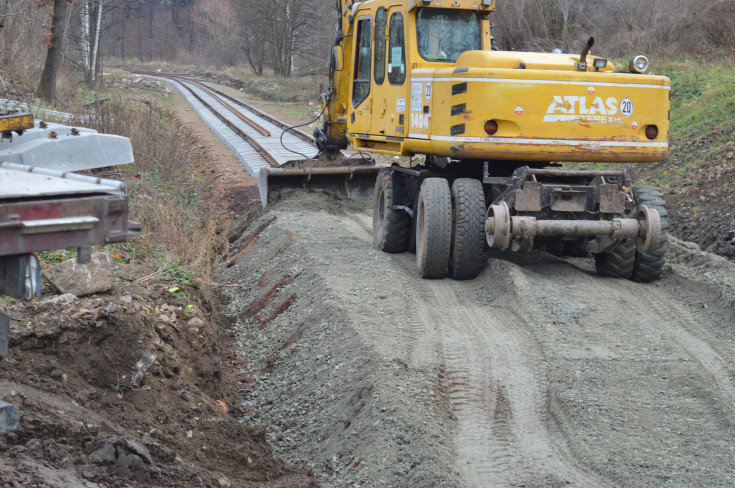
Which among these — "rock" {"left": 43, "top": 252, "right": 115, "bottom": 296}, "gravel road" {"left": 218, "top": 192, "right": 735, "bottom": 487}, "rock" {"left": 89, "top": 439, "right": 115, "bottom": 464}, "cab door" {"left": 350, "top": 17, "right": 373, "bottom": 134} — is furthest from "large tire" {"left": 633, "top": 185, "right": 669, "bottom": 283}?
"rock" {"left": 89, "top": 439, "right": 115, "bottom": 464}

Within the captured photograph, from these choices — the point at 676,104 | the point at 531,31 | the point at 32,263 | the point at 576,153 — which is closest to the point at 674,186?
the point at 676,104

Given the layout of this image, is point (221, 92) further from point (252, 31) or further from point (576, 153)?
point (576, 153)

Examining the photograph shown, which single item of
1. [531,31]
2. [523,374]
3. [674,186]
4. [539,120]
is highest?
[531,31]

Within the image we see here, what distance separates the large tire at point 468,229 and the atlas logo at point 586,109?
1119 mm

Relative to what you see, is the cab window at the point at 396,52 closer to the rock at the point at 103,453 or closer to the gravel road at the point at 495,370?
the gravel road at the point at 495,370

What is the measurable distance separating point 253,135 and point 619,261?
15.1 m

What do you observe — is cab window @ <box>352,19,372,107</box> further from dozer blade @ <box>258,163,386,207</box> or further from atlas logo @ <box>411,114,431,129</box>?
dozer blade @ <box>258,163,386,207</box>

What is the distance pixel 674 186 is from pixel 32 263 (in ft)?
38.3

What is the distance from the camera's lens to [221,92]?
4219cm

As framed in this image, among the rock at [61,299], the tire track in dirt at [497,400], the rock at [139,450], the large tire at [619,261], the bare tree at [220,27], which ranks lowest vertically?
the tire track in dirt at [497,400]

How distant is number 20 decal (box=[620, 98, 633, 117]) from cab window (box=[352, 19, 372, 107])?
3.32 metres

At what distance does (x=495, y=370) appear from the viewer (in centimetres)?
598

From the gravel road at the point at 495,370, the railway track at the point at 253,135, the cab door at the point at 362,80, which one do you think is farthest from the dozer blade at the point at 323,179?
the gravel road at the point at 495,370

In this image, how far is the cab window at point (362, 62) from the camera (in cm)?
985
